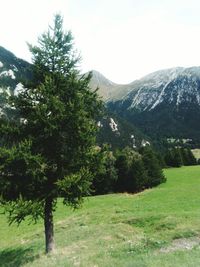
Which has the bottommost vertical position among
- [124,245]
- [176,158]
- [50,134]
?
[124,245]

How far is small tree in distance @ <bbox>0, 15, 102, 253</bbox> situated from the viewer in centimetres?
2297

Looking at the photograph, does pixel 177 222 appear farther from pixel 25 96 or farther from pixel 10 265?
pixel 25 96

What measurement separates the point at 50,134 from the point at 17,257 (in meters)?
9.41

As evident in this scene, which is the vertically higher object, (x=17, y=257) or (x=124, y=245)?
(x=124, y=245)

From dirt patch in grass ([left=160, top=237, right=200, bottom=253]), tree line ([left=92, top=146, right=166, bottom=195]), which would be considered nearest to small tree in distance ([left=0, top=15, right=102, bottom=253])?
dirt patch in grass ([left=160, top=237, right=200, bottom=253])

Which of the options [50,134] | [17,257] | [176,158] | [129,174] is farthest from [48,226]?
[176,158]

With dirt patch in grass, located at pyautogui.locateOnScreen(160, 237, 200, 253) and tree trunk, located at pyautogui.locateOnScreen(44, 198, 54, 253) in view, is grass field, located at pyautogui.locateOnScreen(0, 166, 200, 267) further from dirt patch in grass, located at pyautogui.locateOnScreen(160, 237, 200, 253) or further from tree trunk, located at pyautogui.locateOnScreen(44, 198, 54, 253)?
tree trunk, located at pyautogui.locateOnScreen(44, 198, 54, 253)

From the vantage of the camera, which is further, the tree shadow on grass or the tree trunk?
the tree trunk

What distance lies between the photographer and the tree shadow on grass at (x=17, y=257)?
79.0 feet

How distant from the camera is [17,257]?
25.8 metres

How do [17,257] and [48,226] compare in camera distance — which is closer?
[48,226]

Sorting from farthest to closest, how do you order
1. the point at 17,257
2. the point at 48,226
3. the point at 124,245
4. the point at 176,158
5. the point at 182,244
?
the point at 176,158, the point at 17,257, the point at 48,226, the point at 124,245, the point at 182,244

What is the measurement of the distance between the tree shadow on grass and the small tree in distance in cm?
153

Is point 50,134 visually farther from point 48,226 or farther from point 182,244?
point 182,244
